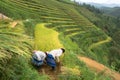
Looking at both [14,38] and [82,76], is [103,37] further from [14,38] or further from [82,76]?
[14,38]

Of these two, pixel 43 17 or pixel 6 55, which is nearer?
pixel 6 55

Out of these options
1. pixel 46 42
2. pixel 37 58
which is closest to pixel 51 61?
pixel 37 58

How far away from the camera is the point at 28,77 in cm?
711

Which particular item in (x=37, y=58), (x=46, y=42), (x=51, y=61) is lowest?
(x=46, y=42)

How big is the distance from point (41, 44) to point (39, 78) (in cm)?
646

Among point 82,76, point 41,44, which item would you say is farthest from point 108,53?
point 82,76

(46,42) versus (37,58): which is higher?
(37,58)

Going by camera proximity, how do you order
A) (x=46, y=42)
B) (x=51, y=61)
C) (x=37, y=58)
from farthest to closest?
(x=46, y=42)
(x=51, y=61)
(x=37, y=58)

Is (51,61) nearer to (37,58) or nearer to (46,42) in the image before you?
(37,58)

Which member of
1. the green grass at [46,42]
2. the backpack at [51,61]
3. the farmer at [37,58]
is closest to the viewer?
the farmer at [37,58]

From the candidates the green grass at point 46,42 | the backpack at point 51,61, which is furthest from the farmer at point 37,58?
the green grass at point 46,42

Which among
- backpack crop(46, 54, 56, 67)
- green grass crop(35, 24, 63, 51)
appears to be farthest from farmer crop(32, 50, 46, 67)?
green grass crop(35, 24, 63, 51)

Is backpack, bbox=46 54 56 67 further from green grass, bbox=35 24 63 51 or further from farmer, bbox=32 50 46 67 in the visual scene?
green grass, bbox=35 24 63 51

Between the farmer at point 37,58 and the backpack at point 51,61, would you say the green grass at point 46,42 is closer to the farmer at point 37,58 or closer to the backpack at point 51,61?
the backpack at point 51,61
